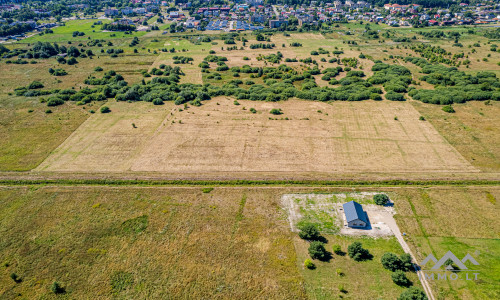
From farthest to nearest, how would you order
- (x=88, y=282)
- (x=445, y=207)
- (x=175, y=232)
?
(x=445, y=207) < (x=175, y=232) < (x=88, y=282)

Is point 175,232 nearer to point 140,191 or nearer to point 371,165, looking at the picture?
point 140,191

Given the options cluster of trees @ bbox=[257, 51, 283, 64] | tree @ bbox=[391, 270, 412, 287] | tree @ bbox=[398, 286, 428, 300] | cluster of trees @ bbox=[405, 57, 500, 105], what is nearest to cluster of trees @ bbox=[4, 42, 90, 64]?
cluster of trees @ bbox=[257, 51, 283, 64]

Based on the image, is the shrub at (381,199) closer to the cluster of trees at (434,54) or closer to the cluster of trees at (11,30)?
the cluster of trees at (434,54)

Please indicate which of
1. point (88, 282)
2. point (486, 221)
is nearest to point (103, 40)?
point (88, 282)

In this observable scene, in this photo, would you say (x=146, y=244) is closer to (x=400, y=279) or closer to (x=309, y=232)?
(x=309, y=232)

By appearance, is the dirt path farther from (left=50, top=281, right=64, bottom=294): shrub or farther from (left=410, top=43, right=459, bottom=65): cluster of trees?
(left=410, top=43, right=459, bottom=65): cluster of trees

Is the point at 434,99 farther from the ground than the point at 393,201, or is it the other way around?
the point at 434,99

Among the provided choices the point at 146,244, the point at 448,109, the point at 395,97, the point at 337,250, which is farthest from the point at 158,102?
the point at 448,109

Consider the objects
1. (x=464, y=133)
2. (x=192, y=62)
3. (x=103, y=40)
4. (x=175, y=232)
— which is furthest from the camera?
(x=103, y=40)
